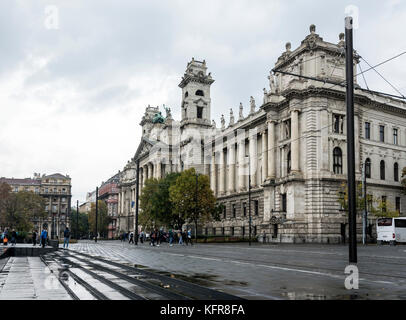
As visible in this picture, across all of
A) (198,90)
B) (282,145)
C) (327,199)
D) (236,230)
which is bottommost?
(236,230)

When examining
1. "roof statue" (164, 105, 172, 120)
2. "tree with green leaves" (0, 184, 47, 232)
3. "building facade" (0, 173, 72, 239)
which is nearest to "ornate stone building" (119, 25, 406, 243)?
"roof statue" (164, 105, 172, 120)

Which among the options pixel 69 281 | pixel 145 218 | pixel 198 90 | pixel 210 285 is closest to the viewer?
pixel 210 285

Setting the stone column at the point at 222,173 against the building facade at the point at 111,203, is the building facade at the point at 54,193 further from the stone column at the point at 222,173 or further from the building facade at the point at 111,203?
the stone column at the point at 222,173

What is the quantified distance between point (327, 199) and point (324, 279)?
41834 millimetres

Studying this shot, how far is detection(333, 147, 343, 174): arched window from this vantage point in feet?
176

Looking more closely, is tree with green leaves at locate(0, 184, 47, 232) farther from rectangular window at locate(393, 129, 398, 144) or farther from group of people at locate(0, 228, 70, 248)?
rectangular window at locate(393, 129, 398, 144)

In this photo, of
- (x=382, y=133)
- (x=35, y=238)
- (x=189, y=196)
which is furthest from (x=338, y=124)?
(x=35, y=238)

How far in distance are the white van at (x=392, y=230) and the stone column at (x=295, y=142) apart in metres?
11.2

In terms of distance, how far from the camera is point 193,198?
62.6 metres

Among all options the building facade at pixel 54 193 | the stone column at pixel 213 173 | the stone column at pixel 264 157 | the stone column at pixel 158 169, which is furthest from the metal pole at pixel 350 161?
the building facade at pixel 54 193

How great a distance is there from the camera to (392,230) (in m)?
45.7

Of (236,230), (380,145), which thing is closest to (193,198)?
(236,230)
